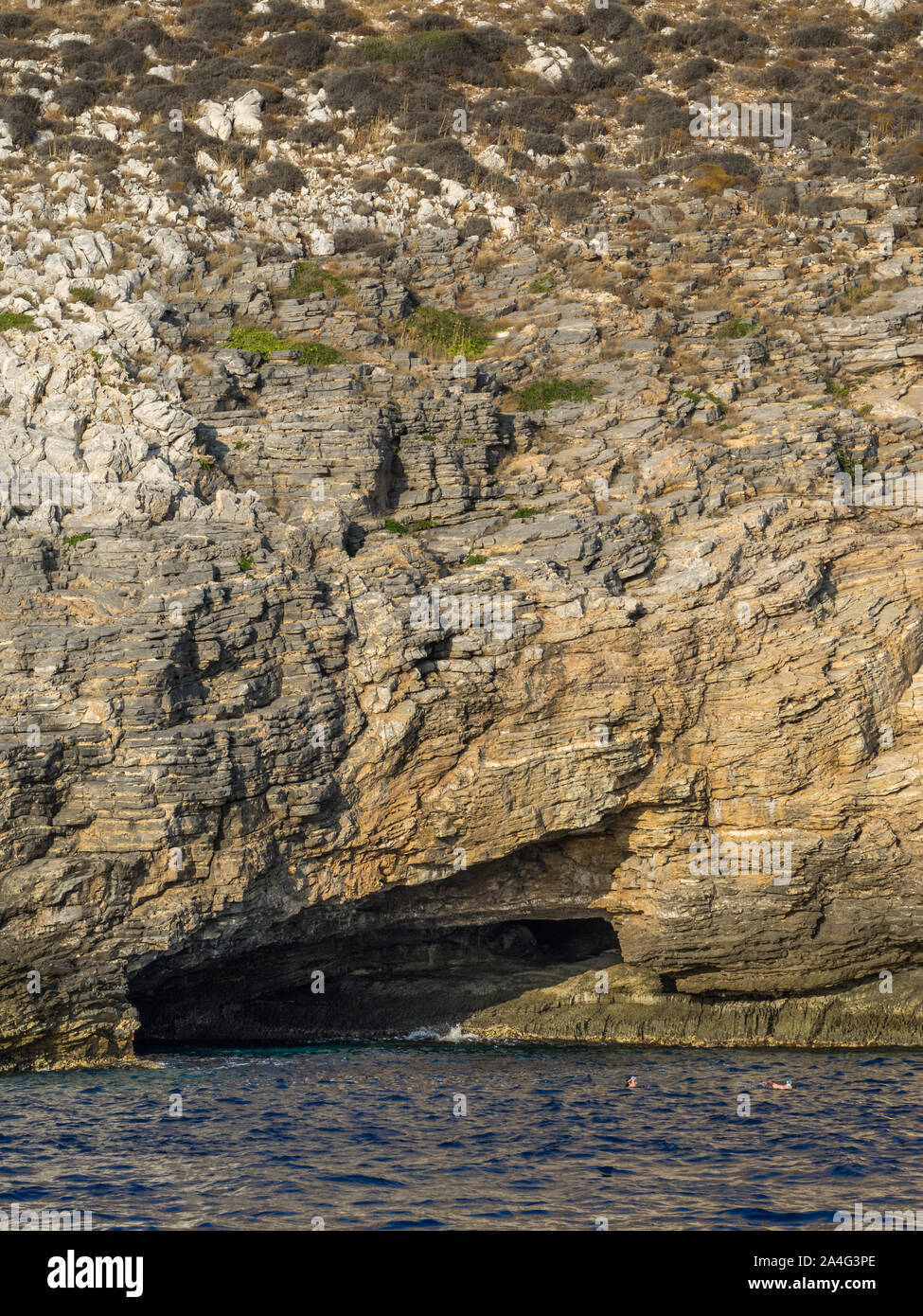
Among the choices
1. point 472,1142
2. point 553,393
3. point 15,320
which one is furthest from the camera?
point 553,393

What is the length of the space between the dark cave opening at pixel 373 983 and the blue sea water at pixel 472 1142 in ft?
7.81

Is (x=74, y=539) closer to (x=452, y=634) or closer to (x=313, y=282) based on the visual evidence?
(x=452, y=634)

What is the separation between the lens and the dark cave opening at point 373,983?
27797 millimetres

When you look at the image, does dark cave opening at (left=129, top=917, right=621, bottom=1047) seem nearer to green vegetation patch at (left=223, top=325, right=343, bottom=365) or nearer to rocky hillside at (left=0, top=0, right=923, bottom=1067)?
rocky hillside at (left=0, top=0, right=923, bottom=1067)

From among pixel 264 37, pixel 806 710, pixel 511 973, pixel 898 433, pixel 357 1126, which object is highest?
pixel 264 37

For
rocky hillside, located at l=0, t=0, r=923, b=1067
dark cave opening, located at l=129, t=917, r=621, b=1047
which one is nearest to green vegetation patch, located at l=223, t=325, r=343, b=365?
rocky hillside, located at l=0, t=0, r=923, b=1067

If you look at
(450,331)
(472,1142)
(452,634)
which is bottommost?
(472,1142)

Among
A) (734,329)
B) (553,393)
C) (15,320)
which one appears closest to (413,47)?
(734,329)

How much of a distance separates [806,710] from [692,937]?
5.79 metres

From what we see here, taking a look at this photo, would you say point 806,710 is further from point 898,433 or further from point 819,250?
point 819,250

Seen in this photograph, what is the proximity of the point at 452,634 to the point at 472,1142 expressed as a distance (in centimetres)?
1027

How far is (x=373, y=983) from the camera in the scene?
2955 centimetres
